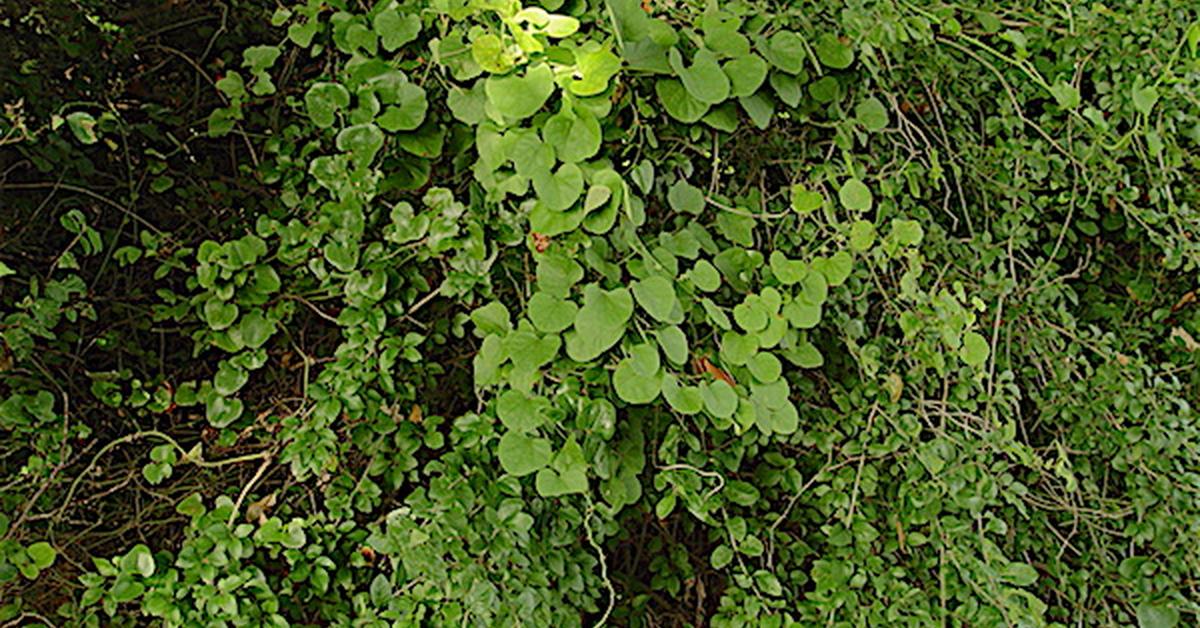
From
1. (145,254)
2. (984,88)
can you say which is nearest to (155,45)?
(145,254)

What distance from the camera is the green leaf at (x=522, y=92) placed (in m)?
0.88

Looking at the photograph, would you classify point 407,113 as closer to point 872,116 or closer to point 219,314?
point 219,314

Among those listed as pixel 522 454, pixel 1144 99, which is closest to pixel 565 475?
pixel 522 454

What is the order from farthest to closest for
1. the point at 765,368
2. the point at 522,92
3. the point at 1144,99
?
1. the point at 1144,99
2. the point at 765,368
3. the point at 522,92

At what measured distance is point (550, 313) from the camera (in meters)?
0.92

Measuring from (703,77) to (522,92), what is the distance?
161 mm

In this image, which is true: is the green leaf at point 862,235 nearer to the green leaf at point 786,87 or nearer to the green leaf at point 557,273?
the green leaf at point 786,87

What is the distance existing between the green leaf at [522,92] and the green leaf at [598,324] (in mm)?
162

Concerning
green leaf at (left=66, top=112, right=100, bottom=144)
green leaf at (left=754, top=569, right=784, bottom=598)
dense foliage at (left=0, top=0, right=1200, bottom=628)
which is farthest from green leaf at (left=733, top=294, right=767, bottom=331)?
green leaf at (left=66, top=112, right=100, bottom=144)

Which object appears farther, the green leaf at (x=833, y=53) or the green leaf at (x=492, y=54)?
the green leaf at (x=833, y=53)

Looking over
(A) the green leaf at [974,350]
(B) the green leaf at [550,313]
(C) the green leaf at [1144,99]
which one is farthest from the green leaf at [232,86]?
(C) the green leaf at [1144,99]

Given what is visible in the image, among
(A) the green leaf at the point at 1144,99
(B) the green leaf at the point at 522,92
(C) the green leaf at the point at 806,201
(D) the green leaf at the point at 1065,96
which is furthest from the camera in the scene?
(A) the green leaf at the point at 1144,99

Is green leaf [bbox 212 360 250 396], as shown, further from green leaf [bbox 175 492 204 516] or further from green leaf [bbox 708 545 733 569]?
green leaf [bbox 708 545 733 569]

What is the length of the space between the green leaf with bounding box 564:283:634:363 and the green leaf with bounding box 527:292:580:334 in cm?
1
